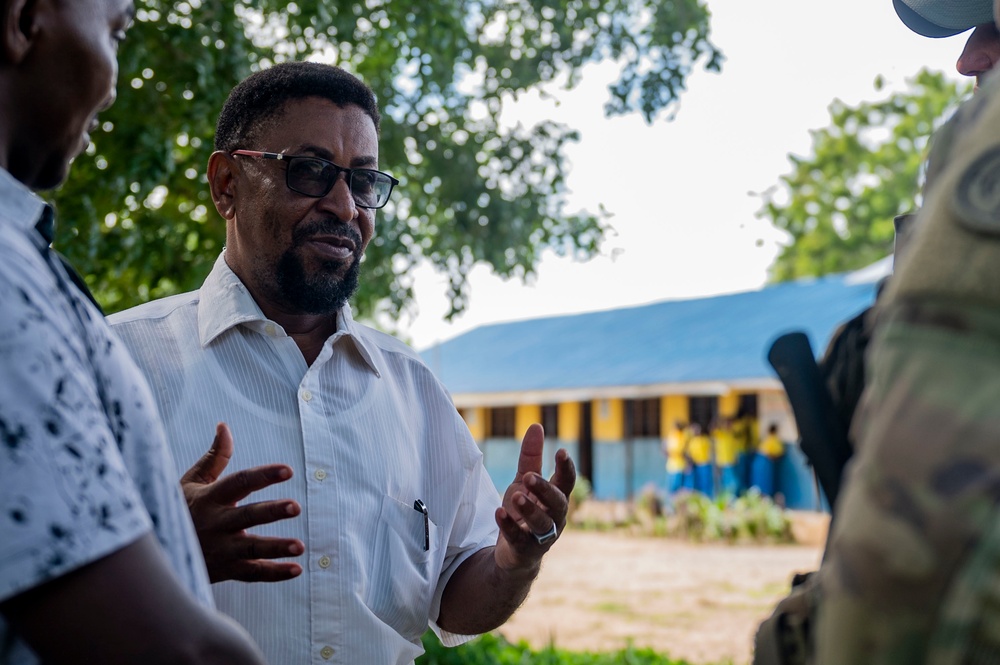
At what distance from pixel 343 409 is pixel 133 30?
403 centimetres

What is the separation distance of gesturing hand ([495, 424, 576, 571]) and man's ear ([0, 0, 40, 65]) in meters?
1.41

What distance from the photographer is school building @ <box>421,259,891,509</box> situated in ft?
64.2

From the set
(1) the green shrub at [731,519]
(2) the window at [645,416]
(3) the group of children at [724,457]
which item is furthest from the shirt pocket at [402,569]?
(2) the window at [645,416]

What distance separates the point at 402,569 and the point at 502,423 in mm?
23652

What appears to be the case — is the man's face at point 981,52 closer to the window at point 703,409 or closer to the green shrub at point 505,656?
the green shrub at point 505,656

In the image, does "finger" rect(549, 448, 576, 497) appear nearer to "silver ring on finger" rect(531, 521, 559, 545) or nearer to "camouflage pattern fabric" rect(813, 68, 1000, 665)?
"silver ring on finger" rect(531, 521, 559, 545)

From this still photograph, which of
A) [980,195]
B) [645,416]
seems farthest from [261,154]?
[645,416]

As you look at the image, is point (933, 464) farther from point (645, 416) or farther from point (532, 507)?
point (645, 416)

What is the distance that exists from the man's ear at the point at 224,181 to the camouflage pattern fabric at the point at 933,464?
2283mm

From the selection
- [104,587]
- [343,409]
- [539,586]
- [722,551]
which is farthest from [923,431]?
[722,551]

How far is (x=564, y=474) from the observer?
2361 mm

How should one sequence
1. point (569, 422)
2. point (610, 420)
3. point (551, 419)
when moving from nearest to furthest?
point (610, 420), point (569, 422), point (551, 419)

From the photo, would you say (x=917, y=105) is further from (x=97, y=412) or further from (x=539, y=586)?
(x=97, y=412)

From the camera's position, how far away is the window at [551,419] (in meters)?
24.8
